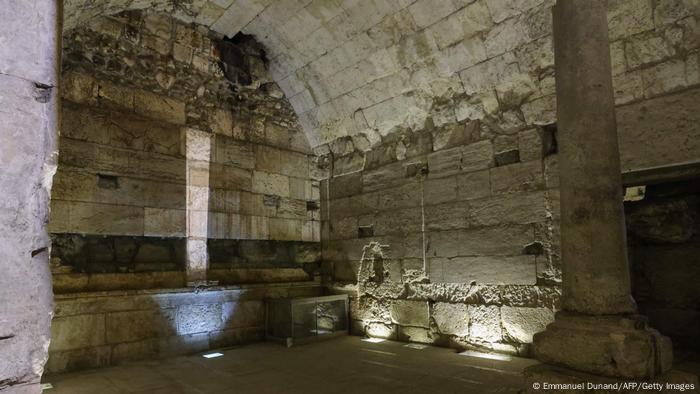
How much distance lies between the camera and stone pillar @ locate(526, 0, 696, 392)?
2.47 metres

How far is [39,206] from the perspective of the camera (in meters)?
1.49

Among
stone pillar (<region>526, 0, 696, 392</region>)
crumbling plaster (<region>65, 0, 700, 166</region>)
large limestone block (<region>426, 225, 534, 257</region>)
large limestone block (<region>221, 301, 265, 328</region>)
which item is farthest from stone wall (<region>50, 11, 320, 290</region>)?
stone pillar (<region>526, 0, 696, 392</region>)

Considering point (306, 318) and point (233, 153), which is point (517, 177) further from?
point (233, 153)

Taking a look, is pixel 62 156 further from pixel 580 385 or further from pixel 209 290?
pixel 580 385

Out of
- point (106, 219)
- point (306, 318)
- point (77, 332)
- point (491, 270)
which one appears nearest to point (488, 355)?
point (491, 270)

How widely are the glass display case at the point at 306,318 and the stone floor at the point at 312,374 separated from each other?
0.42m

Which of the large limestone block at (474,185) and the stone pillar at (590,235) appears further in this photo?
the large limestone block at (474,185)

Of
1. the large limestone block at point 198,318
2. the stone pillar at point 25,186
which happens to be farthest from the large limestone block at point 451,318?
the stone pillar at point 25,186

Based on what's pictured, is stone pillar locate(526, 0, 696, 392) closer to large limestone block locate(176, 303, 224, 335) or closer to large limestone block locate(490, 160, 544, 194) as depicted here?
large limestone block locate(490, 160, 544, 194)

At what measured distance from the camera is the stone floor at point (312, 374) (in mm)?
3436

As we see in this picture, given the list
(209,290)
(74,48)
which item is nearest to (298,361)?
(209,290)

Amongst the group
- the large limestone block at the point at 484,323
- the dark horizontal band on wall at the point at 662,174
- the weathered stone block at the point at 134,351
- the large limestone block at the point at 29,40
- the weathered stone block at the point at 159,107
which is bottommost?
the weathered stone block at the point at 134,351
